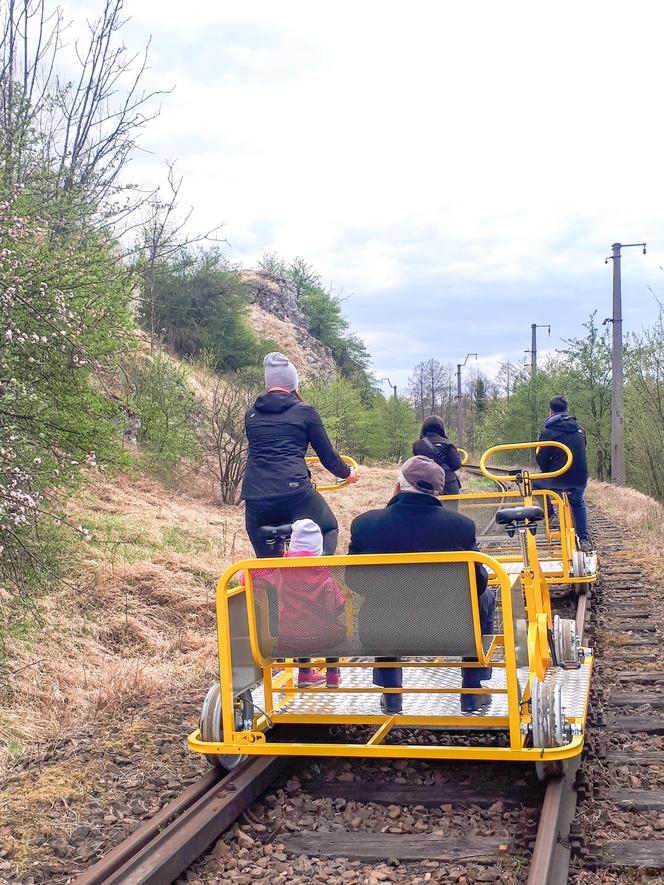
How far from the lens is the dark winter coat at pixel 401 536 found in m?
4.44

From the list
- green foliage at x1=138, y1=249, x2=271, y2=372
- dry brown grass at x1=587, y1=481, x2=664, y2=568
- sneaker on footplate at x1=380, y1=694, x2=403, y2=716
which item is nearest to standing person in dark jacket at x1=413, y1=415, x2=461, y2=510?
sneaker on footplate at x1=380, y1=694, x2=403, y2=716

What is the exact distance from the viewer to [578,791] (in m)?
4.27

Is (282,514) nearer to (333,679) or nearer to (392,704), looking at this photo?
(333,679)

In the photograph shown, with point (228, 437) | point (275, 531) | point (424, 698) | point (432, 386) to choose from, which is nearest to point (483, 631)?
point (424, 698)

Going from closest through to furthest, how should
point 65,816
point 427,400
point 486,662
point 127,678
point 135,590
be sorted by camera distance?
point 65,816, point 486,662, point 127,678, point 135,590, point 427,400

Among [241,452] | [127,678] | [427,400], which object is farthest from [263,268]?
[127,678]

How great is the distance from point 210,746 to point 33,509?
9.39 feet

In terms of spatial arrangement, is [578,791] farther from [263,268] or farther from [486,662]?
[263,268]

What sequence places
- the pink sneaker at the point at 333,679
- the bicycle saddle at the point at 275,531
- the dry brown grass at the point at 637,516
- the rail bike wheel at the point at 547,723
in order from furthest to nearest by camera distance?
the dry brown grass at the point at 637,516
the pink sneaker at the point at 333,679
the bicycle saddle at the point at 275,531
the rail bike wheel at the point at 547,723

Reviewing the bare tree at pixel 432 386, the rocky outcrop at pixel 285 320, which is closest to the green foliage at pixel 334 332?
the rocky outcrop at pixel 285 320

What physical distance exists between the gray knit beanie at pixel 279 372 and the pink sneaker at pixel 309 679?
188cm

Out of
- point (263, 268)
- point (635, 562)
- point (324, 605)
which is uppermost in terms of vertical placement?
point (263, 268)

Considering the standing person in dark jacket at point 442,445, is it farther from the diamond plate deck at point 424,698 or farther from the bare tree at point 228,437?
the bare tree at point 228,437

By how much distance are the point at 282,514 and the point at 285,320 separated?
54.7m
